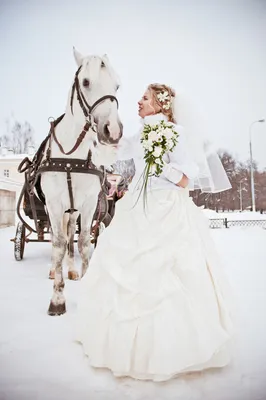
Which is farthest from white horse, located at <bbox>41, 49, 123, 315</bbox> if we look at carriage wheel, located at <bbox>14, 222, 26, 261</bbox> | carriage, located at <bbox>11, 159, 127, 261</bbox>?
carriage wheel, located at <bbox>14, 222, 26, 261</bbox>

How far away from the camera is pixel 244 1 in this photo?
1.24m

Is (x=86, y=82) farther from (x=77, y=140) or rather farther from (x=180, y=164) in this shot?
(x=180, y=164)

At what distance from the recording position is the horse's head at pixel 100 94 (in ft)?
4.50

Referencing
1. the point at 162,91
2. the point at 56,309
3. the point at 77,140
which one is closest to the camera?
the point at 162,91

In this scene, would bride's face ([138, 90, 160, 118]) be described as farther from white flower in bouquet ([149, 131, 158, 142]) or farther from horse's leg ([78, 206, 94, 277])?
horse's leg ([78, 206, 94, 277])

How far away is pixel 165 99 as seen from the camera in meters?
1.33

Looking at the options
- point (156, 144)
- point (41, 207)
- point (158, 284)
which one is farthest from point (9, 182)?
point (158, 284)

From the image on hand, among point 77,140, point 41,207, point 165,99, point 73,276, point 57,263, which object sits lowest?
point 73,276

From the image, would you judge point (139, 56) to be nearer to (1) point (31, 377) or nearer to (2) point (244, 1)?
(2) point (244, 1)

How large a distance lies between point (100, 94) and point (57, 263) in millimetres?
1160

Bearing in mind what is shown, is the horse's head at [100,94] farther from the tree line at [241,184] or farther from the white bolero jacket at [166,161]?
the tree line at [241,184]

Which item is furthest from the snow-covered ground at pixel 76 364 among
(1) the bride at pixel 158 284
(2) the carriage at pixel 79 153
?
(2) the carriage at pixel 79 153

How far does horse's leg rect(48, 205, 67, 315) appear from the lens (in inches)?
68.9

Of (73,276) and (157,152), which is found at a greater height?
(157,152)
